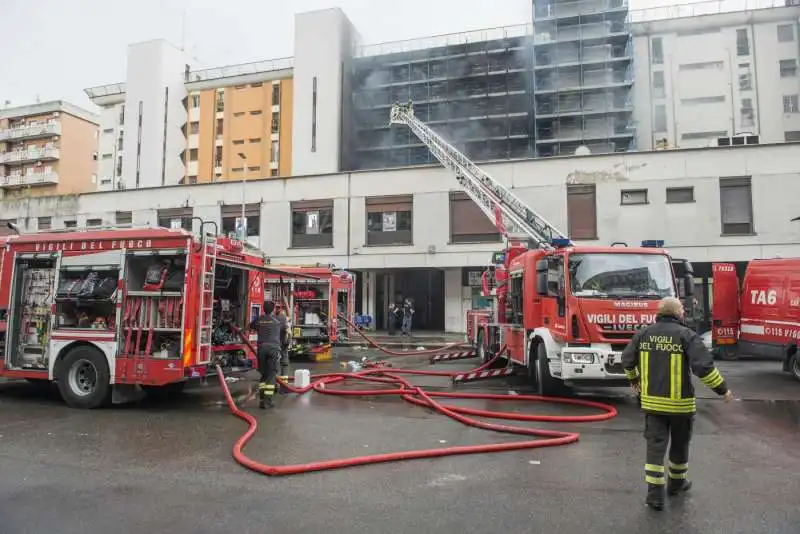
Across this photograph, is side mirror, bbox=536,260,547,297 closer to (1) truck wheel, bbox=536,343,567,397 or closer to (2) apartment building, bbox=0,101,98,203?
(1) truck wheel, bbox=536,343,567,397

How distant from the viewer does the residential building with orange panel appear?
1871 inches

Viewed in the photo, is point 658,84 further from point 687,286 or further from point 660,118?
point 687,286

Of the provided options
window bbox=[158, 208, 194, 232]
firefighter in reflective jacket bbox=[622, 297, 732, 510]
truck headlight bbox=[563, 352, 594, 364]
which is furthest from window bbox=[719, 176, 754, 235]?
window bbox=[158, 208, 194, 232]

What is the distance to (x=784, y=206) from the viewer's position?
21766mm

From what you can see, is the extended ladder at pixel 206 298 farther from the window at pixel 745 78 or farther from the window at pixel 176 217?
the window at pixel 745 78

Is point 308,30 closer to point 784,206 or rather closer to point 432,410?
point 784,206

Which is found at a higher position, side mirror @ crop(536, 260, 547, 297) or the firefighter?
side mirror @ crop(536, 260, 547, 297)

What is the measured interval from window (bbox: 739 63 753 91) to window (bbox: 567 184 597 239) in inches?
1160

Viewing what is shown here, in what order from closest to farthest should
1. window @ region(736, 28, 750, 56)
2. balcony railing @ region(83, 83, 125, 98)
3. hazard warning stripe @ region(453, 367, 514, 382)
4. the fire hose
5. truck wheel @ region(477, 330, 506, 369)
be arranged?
the fire hose
hazard warning stripe @ region(453, 367, 514, 382)
truck wheel @ region(477, 330, 506, 369)
window @ region(736, 28, 750, 56)
balcony railing @ region(83, 83, 125, 98)

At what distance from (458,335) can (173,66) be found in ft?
132

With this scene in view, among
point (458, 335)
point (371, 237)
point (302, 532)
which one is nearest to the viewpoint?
point (302, 532)

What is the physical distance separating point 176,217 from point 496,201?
18048 millimetres

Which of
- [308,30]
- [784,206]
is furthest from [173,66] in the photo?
[784,206]

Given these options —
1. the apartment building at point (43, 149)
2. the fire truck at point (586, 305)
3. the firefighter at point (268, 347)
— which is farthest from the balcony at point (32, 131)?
the fire truck at point (586, 305)
